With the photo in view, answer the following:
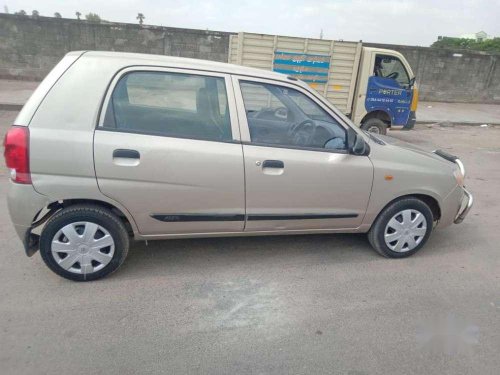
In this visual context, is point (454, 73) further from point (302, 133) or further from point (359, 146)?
point (302, 133)

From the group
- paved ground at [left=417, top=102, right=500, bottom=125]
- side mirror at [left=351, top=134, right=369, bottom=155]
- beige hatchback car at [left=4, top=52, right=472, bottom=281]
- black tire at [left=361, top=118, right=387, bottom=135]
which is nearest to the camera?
beige hatchback car at [left=4, top=52, right=472, bottom=281]

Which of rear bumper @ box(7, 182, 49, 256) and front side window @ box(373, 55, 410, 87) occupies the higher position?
front side window @ box(373, 55, 410, 87)

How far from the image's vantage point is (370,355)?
237 centimetres

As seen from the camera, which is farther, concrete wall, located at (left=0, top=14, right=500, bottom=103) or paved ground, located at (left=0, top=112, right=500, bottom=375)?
concrete wall, located at (left=0, top=14, right=500, bottom=103)

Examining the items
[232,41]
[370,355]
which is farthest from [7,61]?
[370,355]

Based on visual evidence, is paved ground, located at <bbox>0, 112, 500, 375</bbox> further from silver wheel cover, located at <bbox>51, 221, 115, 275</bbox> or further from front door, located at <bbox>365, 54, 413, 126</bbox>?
front door, located at <bbox>365, 54, 413, 126</bbox>

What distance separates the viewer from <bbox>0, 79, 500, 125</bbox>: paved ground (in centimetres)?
1093

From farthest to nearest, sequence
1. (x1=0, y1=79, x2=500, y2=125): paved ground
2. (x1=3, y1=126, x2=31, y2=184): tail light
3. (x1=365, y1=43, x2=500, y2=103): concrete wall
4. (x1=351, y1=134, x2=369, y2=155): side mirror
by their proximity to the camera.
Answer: (x1=365, y1=43, x2=500, y2=103): concrete wall < (x1=0, y1=79, x2=500, y2=125): paved ground < (x1=351, y1=134, x2=369, y2=155): side mirror < (x1=3, y1=126, x2=31, y2=184): tail light

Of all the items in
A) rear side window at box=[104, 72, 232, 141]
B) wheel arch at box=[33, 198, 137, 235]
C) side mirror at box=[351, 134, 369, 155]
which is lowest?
wheel arch at box=[33, 198, 137, 235]

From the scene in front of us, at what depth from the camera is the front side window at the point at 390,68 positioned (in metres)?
8.42

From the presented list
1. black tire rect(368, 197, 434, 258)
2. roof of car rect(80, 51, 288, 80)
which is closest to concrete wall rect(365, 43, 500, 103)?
black tire rect(368, 197, 434, 258)

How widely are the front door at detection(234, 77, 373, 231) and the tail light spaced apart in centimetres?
155

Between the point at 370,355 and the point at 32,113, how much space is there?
282cm

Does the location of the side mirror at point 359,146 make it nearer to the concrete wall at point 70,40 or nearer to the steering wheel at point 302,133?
the steering wheel at point 302,133
